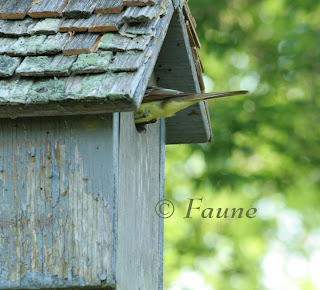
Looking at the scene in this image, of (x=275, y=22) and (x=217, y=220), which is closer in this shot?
(x=275, y=22)

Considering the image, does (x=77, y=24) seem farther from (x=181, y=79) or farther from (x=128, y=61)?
(x=181, y=79)

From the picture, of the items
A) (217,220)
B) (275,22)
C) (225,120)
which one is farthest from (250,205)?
(275,22)

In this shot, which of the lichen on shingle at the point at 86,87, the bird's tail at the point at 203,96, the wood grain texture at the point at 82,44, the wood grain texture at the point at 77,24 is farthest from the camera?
Answer: the bird's tail at the point at 203,96

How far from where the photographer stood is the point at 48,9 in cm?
275

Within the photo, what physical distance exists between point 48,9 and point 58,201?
828mm

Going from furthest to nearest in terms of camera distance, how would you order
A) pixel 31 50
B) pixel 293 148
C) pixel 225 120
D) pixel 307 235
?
pixel 307 235
pixel 293 148
pixel 225 120
pixel 31 50

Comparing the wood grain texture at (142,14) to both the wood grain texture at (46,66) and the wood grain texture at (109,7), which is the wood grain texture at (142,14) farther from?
the wood grain texture at (46,66)

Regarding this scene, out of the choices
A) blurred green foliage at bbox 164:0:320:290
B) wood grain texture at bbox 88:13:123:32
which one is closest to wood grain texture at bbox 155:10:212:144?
wood grain texture at bbox 88:13:123:32

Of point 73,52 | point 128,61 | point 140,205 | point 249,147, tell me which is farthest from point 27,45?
point 249,147

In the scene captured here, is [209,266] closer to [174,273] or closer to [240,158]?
[174,273]

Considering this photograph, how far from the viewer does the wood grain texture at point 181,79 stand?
3279 mm

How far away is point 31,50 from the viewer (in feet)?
8.37

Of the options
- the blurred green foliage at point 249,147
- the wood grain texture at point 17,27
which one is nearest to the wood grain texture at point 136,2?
the wood grain texture at point 17,27

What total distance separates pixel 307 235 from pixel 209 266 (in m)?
2.05
